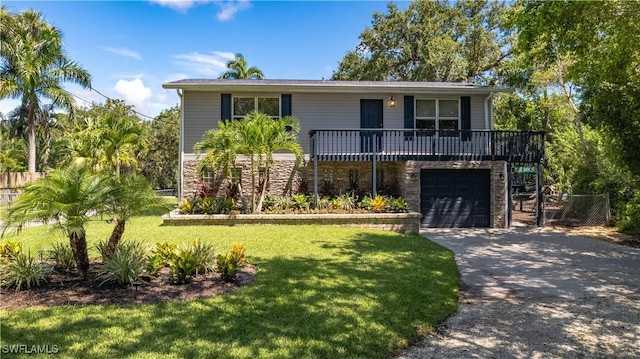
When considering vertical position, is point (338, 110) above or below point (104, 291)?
above

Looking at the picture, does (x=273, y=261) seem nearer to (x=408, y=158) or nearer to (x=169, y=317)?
(x=169, y=317)

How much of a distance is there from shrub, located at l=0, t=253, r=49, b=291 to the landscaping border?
6114 mm

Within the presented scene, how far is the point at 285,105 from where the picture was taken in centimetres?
1391

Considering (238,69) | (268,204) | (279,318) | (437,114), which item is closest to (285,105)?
(268,204)

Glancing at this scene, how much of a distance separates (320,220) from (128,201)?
22.6 ft

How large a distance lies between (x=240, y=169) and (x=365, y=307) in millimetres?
9845

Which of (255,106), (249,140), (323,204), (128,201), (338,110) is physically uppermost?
(255,106)

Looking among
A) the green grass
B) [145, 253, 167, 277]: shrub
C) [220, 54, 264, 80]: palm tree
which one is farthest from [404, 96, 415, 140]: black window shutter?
[220, 54, 264, 80]: palm tree

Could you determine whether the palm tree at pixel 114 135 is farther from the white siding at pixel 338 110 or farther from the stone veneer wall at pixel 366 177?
the white siding at pixel 338 110

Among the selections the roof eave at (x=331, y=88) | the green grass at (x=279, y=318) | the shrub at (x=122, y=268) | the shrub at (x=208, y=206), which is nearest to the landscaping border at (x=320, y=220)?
the shrub at (x=208, y=206)

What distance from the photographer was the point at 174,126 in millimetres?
30609

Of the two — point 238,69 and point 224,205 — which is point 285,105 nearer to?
point 224,205

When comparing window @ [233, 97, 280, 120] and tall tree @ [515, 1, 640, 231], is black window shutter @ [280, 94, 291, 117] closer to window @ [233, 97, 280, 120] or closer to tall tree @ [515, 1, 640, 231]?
window @ [233, 97, 280, 120]

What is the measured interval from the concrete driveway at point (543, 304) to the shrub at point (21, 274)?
4.96 metres
